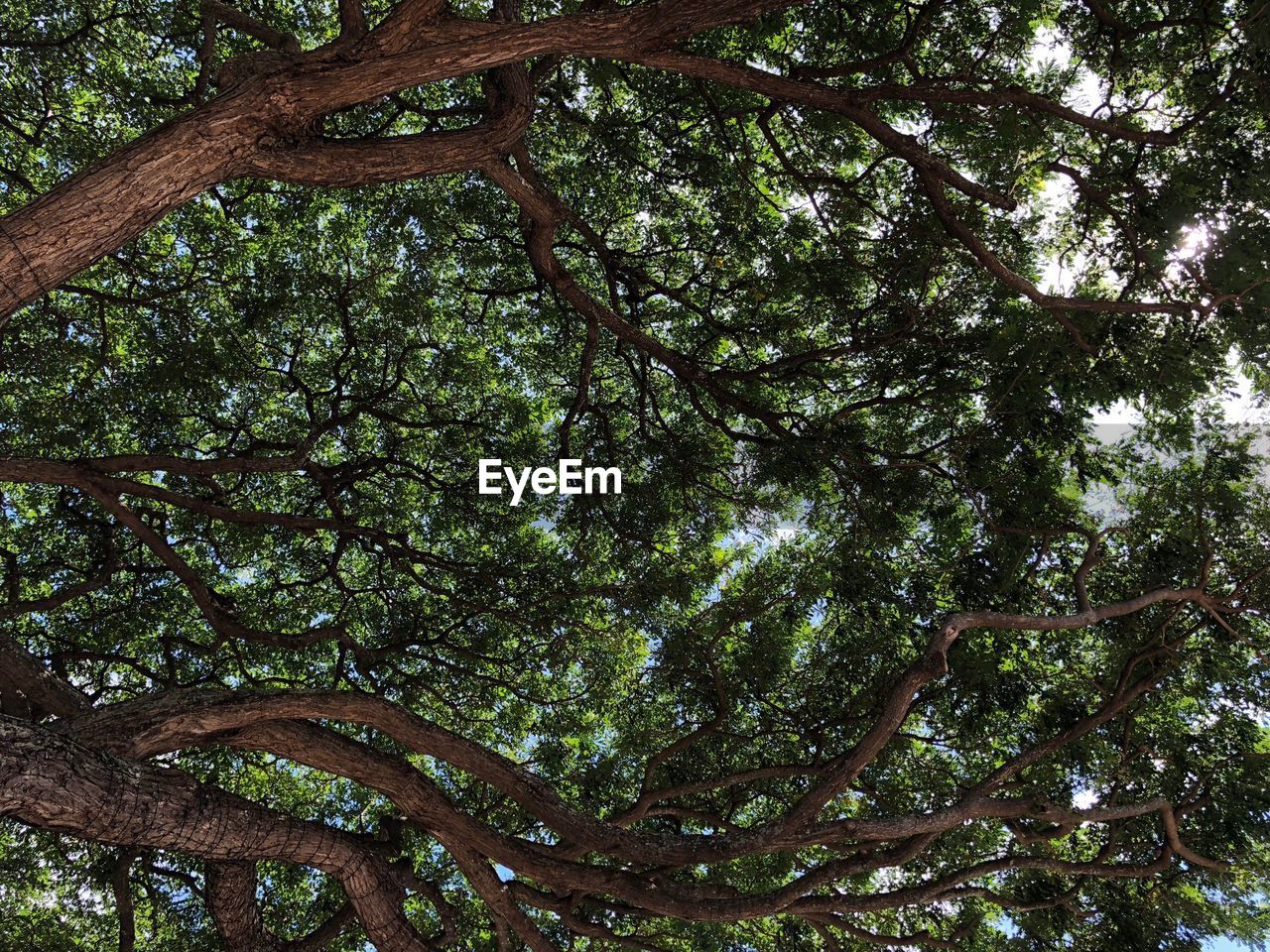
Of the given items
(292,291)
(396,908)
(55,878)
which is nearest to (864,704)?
(396,908)

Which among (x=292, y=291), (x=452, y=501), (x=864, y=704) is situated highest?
(x=292, y=291)

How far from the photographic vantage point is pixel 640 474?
734 centimetres

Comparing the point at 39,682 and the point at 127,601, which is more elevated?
the point at 127,601

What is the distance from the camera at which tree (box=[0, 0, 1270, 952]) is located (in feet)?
14.2

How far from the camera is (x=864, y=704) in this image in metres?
6.49

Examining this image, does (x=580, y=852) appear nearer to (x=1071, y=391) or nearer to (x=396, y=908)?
(x=396, y=908)

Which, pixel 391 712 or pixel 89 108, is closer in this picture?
pixel 391 712

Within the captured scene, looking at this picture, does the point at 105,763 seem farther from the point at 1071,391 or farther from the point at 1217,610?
the point at 1217,610

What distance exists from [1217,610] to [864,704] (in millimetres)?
2273

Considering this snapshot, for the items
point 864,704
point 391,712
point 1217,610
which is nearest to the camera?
point 391,712

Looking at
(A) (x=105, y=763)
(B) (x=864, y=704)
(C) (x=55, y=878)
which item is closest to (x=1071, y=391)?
(B) (x=864, y=704)

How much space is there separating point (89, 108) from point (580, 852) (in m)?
6.06

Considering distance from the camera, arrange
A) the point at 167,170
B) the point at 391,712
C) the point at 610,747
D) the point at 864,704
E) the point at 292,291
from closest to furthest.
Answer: the point at 167,170 → the point at 391,712 → the point at 864,704 → the point at 292,291 → the point at 610,747

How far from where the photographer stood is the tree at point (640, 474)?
14.2ft
